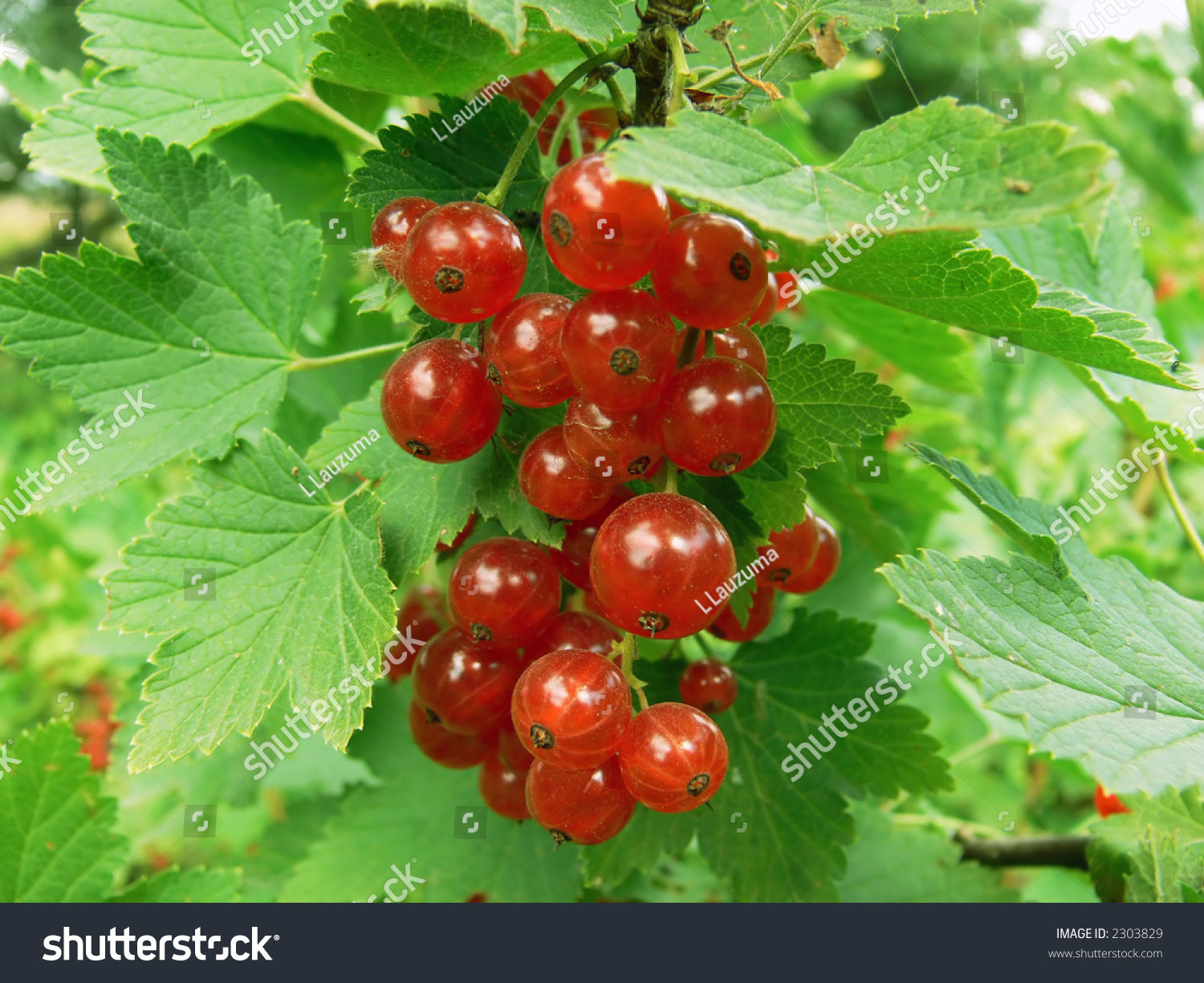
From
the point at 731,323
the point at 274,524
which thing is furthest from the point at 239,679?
the point at 731,323

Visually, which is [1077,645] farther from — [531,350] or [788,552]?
[531,350]

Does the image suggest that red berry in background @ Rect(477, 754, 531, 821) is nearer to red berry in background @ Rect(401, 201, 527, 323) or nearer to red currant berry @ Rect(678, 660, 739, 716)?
red currant berry @ Rect(678, 660, 739, 716)

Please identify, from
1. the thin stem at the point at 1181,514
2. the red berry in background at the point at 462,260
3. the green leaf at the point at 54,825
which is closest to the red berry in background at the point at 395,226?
the red berry in background at the point at 462,260

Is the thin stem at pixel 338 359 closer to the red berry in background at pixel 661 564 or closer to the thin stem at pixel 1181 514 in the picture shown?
the red berry in background at pixel 661 564

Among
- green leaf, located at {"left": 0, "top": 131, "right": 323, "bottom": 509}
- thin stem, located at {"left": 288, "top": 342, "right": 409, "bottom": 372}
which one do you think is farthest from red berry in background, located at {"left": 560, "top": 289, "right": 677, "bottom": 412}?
green leaf, located at {"left": 0, "top": 131, "right": 323, "bottom": 509}
